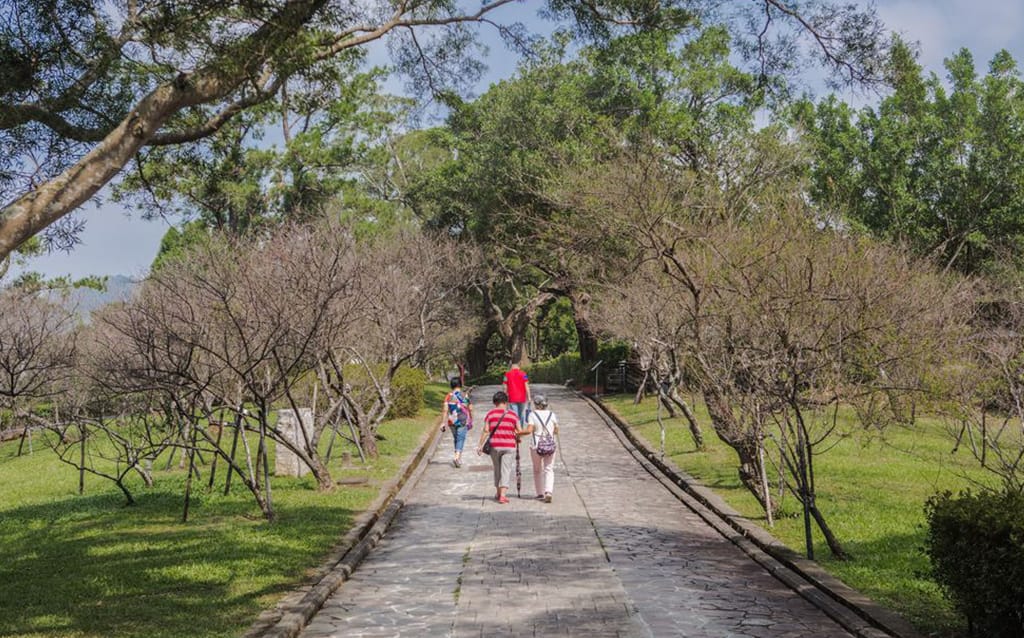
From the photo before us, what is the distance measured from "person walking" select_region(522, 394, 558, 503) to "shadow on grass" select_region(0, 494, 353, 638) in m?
3.09

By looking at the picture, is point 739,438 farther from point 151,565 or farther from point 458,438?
point 151,565

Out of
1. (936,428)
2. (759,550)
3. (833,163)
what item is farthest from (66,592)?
(833,163)

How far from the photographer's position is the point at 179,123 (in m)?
11.1

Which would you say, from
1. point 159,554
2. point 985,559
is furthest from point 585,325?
point 985,559

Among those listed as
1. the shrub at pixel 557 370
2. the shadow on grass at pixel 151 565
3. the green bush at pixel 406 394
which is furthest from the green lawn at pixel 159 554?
the shrub at pixel 557 370

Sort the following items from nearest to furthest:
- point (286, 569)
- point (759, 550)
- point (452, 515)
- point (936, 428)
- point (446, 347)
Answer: point (286, 569) → point (759, 550) → point (452, 515) → point (936, 428) → point (446, 347)

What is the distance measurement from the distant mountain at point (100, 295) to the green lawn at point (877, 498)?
1292cm

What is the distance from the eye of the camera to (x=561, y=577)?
383 inches

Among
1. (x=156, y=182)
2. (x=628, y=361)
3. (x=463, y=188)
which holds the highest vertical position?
(x=463, y=188)

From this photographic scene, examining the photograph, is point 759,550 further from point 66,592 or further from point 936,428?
point 936,428

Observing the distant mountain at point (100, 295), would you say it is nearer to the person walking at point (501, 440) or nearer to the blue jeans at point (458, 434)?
the blue jeans at point (458, 434)

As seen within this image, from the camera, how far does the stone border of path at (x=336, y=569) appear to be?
7.86 meters

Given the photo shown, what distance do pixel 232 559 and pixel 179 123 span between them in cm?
503

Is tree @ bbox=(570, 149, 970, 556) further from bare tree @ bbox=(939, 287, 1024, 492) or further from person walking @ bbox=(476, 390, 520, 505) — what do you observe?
person walking @ bbox=(476, 390, 520, 505)
